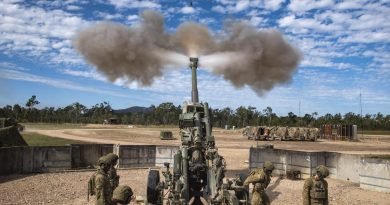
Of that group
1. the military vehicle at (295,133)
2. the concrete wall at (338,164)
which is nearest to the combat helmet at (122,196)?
the concrete wall at (338,164)

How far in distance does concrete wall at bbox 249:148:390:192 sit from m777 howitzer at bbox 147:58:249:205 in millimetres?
7222

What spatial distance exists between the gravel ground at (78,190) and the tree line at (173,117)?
62066mm

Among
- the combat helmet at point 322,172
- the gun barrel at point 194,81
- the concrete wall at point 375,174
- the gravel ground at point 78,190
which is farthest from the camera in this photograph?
the concrete wall at point 375,174

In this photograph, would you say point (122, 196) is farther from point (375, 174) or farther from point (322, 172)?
point (375, 174)

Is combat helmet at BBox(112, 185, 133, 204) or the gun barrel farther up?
the gun barrel

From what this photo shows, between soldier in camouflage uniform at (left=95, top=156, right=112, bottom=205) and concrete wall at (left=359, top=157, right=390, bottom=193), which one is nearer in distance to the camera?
soldier in camouflage uniform at (left=95, top=156, right=112, bottom=205)

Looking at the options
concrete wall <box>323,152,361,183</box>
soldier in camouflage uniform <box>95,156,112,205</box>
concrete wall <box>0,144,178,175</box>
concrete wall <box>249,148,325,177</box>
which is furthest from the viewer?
concrete wall <box>249,148,325,177</box>

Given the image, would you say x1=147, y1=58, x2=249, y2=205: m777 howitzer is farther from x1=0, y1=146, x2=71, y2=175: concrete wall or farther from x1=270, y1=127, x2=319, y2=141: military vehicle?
x1=270, y1=127, x2=319, y2=141: military vehicle

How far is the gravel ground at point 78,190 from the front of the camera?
13.4 meters

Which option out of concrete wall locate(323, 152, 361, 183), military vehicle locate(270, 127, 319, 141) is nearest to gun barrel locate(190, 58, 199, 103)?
concrete wall locate(323, 152, 361, 183)

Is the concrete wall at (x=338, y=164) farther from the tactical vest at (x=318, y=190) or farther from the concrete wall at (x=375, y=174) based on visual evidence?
the tactical vest at (x=318, y=190)

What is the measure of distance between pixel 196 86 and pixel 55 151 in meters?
9.66

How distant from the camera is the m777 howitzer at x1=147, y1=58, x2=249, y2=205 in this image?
8.75 metres

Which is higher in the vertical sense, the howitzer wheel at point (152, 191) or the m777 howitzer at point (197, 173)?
the m777 howitzer at point (197, 173)
